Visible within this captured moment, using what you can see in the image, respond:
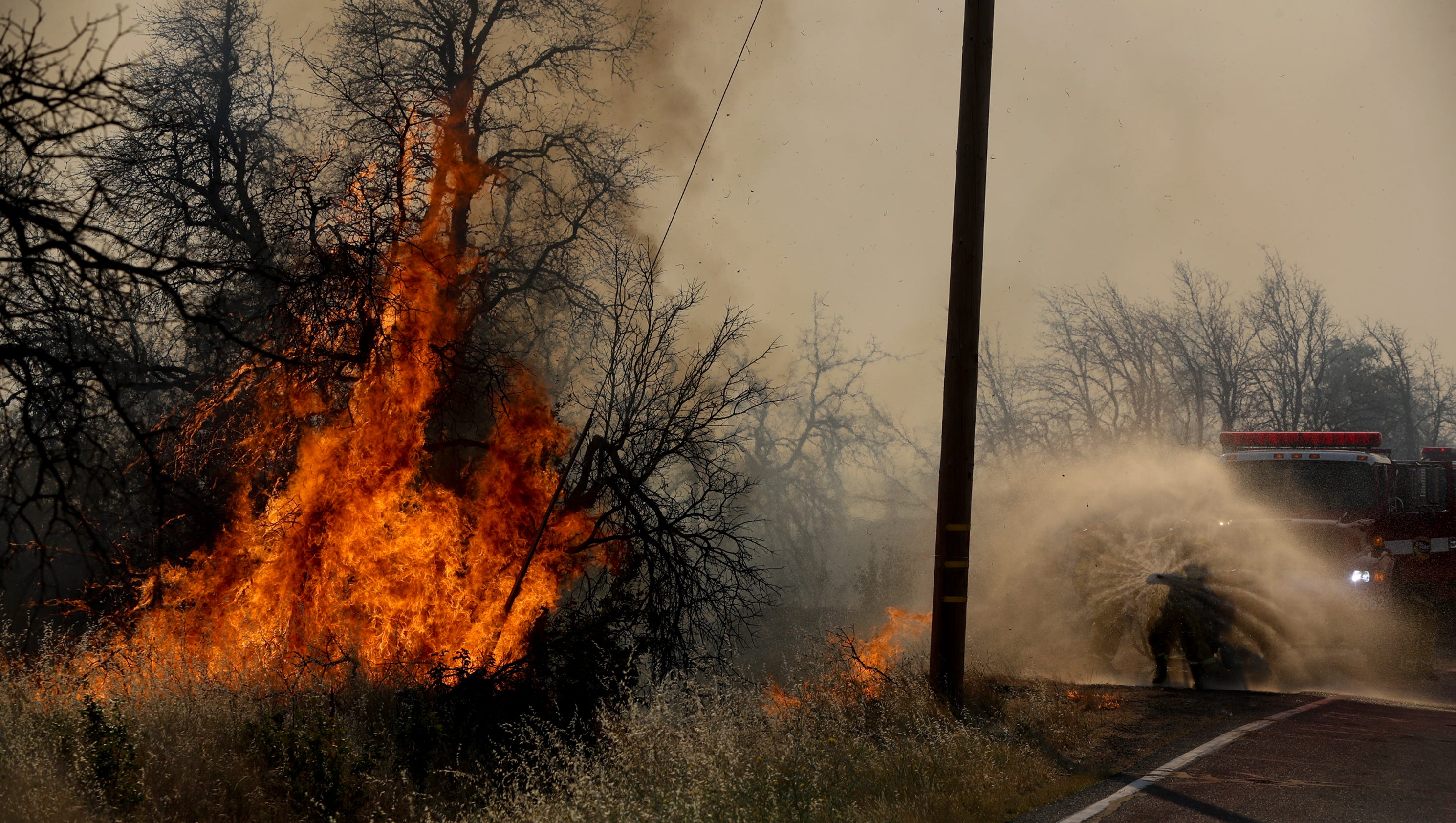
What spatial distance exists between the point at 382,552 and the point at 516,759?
3.20 meters

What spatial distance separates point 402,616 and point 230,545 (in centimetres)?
217

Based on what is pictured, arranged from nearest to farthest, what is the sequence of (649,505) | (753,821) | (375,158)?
(753,821)
(649,505)
(375,158)

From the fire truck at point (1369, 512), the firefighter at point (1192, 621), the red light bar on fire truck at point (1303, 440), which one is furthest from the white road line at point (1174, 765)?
→ the red light bar on fire truck at point (1303, 440)

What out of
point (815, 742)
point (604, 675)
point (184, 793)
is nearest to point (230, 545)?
point (604, 675)

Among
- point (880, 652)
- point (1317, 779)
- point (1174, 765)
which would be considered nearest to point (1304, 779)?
point (1317, 779)

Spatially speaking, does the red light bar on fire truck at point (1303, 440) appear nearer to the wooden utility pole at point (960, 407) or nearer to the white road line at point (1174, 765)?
the white road line at point (1174, 765)

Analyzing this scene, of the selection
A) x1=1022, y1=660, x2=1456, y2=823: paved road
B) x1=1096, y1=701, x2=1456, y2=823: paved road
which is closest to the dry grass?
x1=1022, y1=660, x2=1456, y2=823: paved road

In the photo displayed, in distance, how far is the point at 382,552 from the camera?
11188 mm

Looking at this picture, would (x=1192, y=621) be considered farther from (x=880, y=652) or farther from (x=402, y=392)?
(x=402, y=392)

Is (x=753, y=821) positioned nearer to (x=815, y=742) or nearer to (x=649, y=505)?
(x=815, y=742)

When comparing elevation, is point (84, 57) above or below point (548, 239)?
below

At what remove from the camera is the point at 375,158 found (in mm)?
14555

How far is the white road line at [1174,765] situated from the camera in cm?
657

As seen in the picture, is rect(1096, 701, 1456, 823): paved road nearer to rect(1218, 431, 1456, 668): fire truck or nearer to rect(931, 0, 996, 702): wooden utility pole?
rect(931, 0, 996, 702): wooden utility pole
